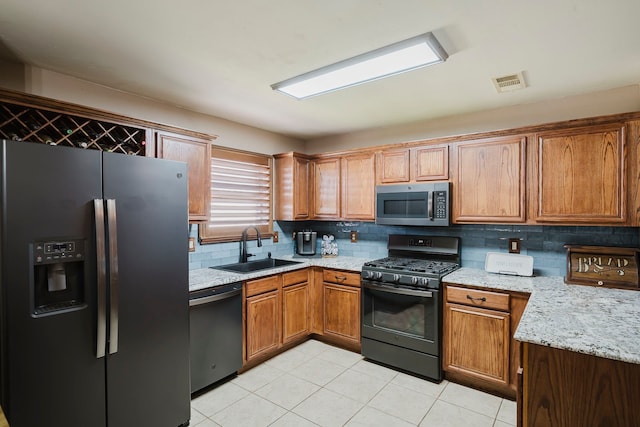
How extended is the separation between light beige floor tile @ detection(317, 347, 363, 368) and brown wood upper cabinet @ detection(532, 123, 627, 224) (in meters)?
2.07

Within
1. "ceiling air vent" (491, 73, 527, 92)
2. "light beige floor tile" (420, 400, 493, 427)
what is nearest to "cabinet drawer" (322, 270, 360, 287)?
"light beige floor tile" (420, 400, 493, 427)

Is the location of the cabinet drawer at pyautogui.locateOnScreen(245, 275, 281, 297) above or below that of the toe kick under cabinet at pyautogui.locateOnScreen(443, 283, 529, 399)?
above

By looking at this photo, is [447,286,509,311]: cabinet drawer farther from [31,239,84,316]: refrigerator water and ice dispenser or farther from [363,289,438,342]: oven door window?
[31,239,84,316]: refrigerator water and ice dispenser

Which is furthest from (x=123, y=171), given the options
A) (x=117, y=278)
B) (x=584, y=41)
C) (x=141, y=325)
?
(x=584, y=41)

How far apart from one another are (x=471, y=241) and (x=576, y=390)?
1.95 meters

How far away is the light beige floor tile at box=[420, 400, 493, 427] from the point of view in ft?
7.48

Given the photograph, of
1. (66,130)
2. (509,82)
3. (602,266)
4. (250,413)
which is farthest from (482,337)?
(66,130)

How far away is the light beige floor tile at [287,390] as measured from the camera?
2564 millimetres

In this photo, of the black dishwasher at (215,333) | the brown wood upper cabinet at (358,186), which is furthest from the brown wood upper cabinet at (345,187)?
the black dishwasher at (215,333)

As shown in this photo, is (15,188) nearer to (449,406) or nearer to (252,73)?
(252,73)

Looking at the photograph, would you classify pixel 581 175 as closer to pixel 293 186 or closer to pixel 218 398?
pixel 293 186

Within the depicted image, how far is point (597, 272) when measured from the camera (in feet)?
8.26

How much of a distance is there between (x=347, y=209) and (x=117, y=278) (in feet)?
8.19

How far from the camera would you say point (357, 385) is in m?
2.80
